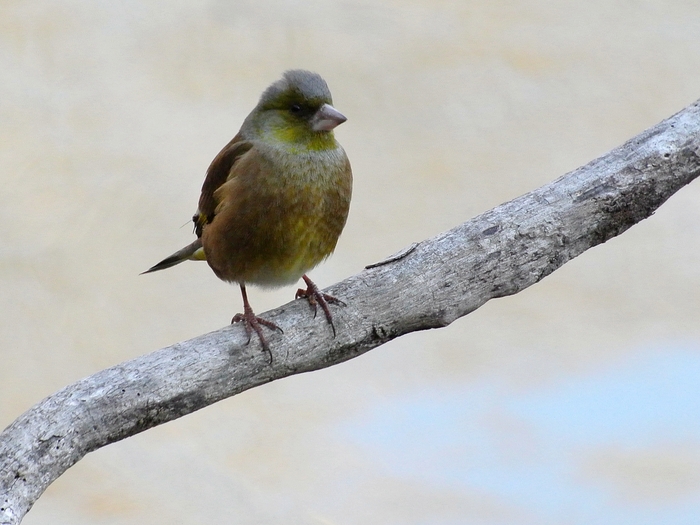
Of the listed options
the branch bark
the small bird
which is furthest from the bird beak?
the branch bark

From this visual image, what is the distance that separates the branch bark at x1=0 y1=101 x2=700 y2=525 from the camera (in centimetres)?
205

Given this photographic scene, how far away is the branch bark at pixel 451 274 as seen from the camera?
205cm

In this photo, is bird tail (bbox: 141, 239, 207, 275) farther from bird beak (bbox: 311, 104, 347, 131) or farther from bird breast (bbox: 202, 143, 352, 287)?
A: bird beak (bbox: 311, 104, 347, 131)

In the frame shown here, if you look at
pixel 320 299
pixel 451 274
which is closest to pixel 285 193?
pixel 320 299

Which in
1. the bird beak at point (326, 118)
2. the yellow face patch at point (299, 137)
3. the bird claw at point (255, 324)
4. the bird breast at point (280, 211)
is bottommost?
the bird claw at point (255, 324)

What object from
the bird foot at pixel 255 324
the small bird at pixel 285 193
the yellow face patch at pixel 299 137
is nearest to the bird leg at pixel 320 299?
the small bird at pixel 285 193

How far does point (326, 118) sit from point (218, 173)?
0.35 metres

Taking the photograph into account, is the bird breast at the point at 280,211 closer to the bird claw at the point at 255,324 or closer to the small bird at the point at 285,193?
the small bird at the point at 285,193

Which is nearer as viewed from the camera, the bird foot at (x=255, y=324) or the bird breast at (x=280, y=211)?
the bird foot at (x=255, y=324)

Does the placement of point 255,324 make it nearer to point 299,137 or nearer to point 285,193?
point 285,193

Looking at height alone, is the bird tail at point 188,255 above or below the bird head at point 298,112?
below

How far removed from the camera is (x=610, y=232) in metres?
2.35

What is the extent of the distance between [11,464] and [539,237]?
1279 millimetres

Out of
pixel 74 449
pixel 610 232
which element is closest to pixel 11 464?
pixel 74 449
